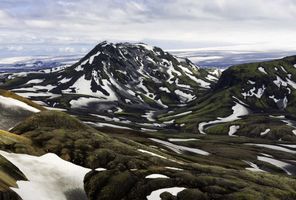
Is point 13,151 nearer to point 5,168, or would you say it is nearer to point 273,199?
point 5,168

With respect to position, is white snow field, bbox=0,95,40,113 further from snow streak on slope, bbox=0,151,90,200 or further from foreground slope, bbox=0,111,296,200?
snow streak on slope, bbox=0,151,90,200

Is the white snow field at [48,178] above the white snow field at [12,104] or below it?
below

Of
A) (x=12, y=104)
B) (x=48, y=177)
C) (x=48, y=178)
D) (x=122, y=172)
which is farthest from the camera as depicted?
(x=12, y=104)

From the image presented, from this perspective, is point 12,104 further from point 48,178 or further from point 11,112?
point 48,178

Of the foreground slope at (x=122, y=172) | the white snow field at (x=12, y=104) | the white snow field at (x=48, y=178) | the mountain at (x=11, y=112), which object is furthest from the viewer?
the white snow field at (x=12, y=104)

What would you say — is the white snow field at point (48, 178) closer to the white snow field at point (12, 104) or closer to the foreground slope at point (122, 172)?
the foreground slope at point (122, 172)

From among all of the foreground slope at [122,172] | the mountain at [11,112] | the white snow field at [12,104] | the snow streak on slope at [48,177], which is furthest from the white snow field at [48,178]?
the white snow field at [12,104]

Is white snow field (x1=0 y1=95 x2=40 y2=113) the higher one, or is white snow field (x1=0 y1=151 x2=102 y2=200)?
white snow field (x1=0 y1=95 x2=40 y2=113)

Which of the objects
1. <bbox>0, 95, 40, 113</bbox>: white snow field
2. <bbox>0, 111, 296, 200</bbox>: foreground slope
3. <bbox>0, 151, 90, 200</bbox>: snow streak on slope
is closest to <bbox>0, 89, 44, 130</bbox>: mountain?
<bbox>0, 95, 40, 113</bbox>: white snow field

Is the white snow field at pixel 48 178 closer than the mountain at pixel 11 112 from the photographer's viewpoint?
Yes

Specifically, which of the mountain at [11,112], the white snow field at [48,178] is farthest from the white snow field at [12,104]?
the white snow field at [48,178]

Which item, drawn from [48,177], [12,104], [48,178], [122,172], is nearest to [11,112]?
[12,104]

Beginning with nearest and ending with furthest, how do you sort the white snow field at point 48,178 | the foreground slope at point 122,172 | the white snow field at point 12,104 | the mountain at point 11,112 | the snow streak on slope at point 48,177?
the white snow field at point 48,178, the snow streak on slope at point 48,177, the foreground slope at point 122,172, the mountain at point 11,112, the white snow field at point 12,104
